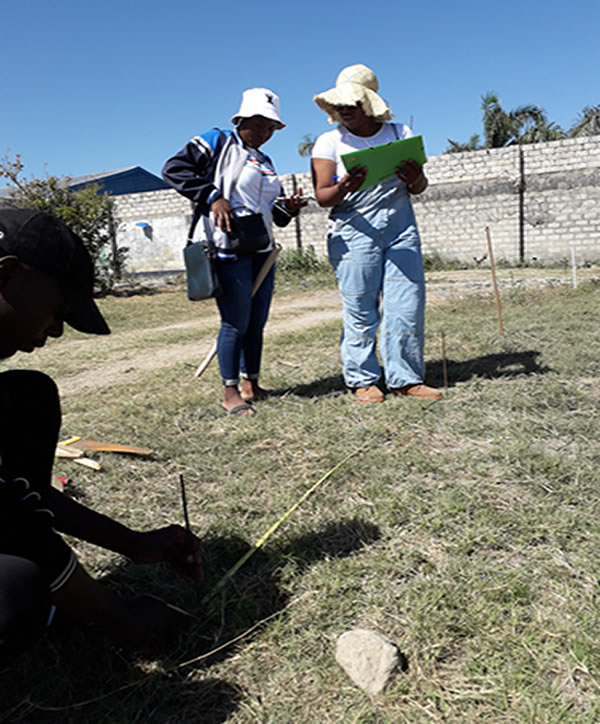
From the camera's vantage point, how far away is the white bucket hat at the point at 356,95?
10.9ft

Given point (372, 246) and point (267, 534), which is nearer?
point (267, 534)

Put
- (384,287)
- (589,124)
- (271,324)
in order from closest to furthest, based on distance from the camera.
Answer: (384,287), (271,324), (589,124)

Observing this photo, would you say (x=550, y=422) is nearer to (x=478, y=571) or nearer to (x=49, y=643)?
(x=478, y=571)

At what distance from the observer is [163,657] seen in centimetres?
159

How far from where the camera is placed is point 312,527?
2170 millimetres

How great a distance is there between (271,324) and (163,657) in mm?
6271

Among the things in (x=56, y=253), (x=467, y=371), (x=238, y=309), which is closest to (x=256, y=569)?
(x=56, y=253)

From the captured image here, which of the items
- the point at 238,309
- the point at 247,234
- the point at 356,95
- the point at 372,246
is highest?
the point at 356,95

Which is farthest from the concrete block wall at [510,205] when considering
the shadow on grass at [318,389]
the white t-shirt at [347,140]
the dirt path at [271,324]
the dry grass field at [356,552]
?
the white t-shirt at [347,140]

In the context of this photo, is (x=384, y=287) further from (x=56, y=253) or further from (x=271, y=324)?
(x=271, y=324)

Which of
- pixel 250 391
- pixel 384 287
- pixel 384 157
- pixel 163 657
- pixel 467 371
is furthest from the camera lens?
pixel 467 371

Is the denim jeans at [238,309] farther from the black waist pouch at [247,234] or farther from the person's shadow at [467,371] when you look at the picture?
the person's shadow at [467,371]

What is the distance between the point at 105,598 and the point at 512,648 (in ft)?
3.24

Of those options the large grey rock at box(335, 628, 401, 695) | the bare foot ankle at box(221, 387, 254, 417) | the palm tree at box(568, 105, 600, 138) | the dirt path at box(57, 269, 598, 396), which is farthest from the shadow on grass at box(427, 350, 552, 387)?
the palm tree at box(568, 105, 600, 138)
